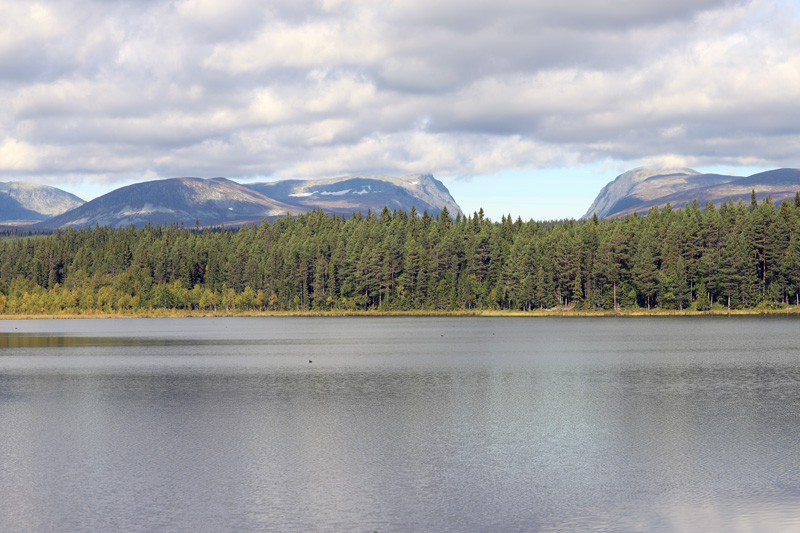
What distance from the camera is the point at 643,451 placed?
3356 centimetres

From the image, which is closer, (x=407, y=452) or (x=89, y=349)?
(x=407, y=452)

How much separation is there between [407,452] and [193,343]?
3491 inches

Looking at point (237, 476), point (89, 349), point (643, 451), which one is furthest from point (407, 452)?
point (89, 349)

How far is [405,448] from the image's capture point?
→ 3475 cm

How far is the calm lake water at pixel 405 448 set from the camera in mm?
24312

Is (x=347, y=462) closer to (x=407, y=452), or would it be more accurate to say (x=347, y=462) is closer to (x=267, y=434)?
(x=407, y=452)

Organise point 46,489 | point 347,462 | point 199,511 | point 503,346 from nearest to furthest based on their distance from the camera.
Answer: point 199,511 < point 46,489 < point 347,462 < point 503,346

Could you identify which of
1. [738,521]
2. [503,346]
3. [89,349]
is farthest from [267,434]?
[89,349]

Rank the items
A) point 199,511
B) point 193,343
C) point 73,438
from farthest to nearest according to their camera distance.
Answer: point 193,343 → point 73,438 → point 199,511

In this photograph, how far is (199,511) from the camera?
2491 cm

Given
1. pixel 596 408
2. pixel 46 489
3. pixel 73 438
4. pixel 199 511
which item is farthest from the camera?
pixel 596 408

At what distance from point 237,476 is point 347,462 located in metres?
4.89

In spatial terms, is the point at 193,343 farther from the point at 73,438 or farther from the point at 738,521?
the point at 738,521

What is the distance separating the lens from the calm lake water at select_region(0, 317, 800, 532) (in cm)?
2431
